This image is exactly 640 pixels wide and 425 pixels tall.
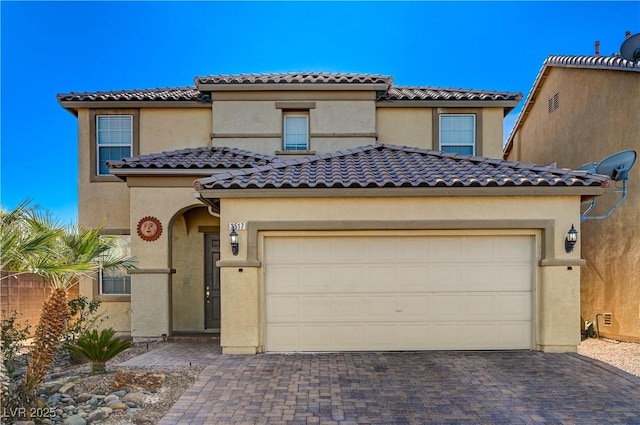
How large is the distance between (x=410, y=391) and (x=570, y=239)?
4.67 meters

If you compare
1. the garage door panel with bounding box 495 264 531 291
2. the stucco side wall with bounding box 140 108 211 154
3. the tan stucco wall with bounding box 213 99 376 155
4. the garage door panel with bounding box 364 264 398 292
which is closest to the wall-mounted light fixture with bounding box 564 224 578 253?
the garage door panel with bounding box 495 264 531 291

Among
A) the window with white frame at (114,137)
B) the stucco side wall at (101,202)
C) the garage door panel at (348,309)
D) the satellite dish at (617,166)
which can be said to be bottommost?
the garage door panel at (348,309)

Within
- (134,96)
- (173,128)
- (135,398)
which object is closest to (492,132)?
(173,128)

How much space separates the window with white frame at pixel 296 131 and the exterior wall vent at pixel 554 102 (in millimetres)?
8827

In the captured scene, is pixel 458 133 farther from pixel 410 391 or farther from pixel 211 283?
pixel 410 391

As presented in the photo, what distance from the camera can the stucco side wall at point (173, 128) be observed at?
12086 mm

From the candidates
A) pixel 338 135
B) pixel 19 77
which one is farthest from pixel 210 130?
pixel 19 77

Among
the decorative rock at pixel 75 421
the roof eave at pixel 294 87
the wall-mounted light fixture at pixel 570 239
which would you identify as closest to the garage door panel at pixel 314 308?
the decorative rock at pixel 75 421

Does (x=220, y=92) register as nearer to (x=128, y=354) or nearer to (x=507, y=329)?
(x=128, y=354)

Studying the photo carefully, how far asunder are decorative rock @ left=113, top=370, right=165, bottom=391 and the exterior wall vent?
14676mm

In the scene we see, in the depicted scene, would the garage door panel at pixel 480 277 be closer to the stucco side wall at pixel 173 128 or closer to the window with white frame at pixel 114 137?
the stucco side wall at pixel 173 128

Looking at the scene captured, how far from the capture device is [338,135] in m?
12.3

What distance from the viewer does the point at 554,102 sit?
14781 millimetres

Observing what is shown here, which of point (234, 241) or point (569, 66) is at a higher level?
point (569, 66)
